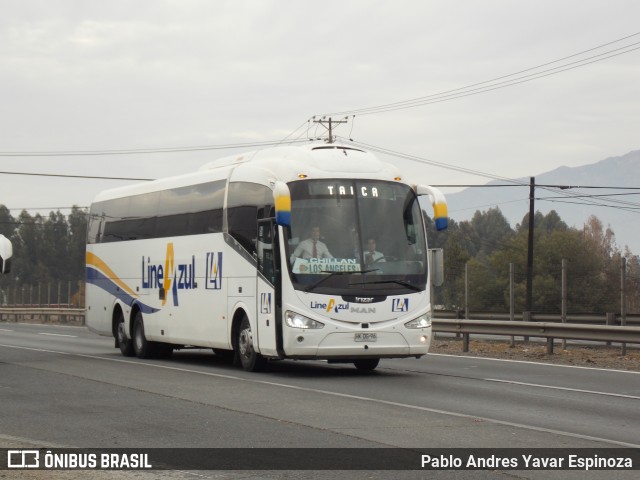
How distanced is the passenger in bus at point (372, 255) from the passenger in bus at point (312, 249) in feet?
1.82

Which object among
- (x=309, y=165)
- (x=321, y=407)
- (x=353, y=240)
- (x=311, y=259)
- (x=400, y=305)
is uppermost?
(x=309, y=165)

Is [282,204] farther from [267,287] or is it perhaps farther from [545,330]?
[545,330]

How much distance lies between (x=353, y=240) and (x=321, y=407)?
4.61m

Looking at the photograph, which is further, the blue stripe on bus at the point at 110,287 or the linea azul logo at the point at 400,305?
the blue stripe on bus at the point at 110,287

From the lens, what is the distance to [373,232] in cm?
1794

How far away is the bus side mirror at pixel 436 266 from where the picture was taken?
1808cm

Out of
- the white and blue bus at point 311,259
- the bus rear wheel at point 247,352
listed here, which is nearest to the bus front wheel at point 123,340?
the white and blue bus at point 311,259

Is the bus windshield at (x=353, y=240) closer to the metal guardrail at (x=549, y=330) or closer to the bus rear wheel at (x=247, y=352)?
the bus rear wheel at (x=247, y=352)

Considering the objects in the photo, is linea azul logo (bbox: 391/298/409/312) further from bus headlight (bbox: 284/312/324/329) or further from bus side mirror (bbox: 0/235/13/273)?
bus side mirror (bbox: 0/235/13/273)

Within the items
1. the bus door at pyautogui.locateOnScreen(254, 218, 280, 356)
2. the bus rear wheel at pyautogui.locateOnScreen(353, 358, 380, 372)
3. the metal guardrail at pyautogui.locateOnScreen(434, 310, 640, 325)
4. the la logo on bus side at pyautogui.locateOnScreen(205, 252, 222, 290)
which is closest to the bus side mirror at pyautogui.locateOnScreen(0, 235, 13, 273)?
the la logo on bus side at pyautogui.locateOnScreen(205, 252, 222, 290)

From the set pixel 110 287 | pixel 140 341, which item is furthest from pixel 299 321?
pixel 110 287

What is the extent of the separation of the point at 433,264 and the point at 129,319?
27.3ft

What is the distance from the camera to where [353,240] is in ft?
58.3

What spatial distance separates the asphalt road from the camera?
1085 centimetres
